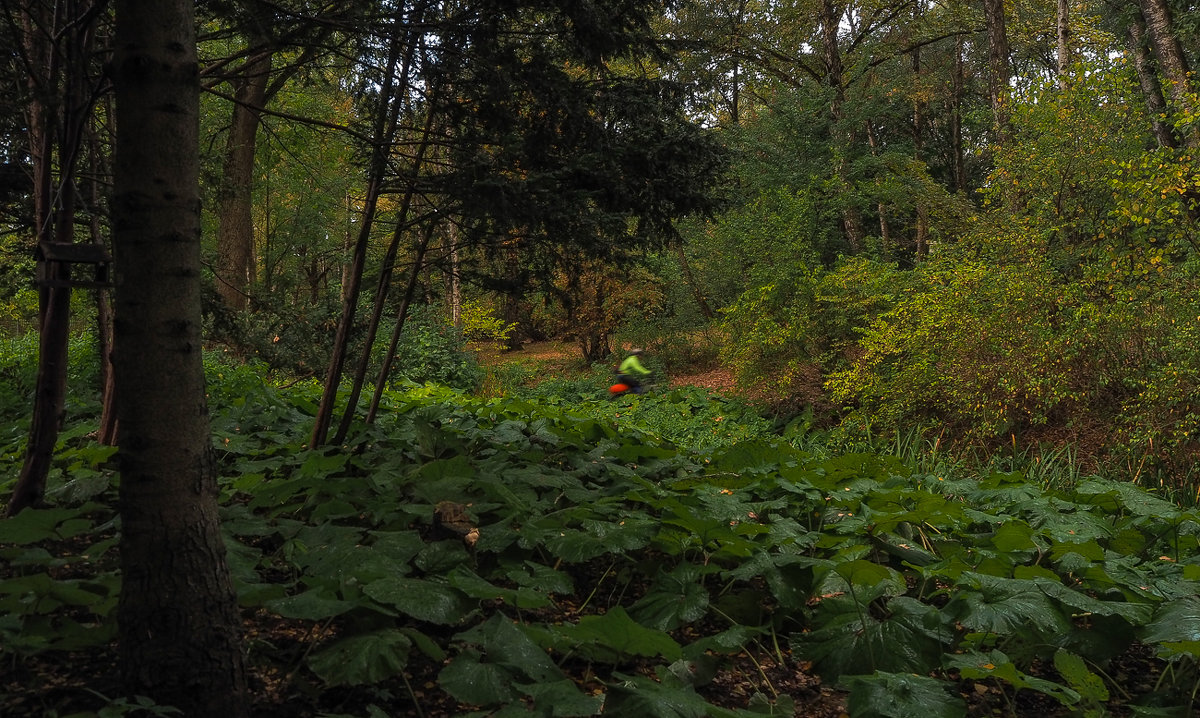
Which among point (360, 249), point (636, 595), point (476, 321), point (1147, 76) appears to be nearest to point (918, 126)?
point (1147, 76)

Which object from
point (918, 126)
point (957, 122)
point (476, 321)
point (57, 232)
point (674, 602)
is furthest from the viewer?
point (957, 122)

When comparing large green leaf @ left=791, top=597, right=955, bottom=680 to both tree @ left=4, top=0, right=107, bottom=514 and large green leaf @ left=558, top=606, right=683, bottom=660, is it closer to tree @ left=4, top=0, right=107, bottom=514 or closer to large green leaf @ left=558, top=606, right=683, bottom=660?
large green leaf @ left=558, top=606, right=683, bottom=660

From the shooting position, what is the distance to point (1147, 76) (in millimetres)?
13430

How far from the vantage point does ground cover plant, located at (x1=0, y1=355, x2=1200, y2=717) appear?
79.5 inches

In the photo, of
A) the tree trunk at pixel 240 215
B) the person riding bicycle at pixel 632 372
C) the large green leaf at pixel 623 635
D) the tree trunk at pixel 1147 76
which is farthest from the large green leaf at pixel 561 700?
the tree trunk at pixel 1147 76

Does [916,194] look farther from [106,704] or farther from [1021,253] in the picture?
[106,704]

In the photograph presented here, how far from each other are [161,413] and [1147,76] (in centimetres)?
1666

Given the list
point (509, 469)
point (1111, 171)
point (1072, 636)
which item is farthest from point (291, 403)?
point (1111, 171)

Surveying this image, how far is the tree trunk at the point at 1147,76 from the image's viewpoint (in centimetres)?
1079

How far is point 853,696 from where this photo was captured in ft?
6.69

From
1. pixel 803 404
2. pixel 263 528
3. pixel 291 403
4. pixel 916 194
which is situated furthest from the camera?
pixel 916 194

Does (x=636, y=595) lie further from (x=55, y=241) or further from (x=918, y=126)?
(x=918, y=126)

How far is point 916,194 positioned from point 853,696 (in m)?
14.7

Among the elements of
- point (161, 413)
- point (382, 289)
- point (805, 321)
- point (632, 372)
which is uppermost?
point (382, 289)
